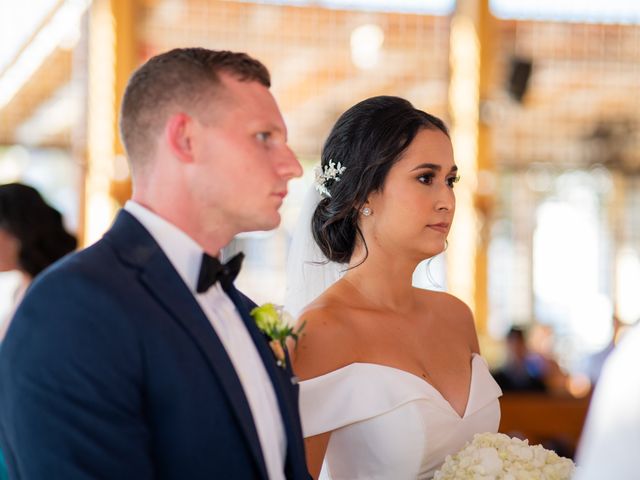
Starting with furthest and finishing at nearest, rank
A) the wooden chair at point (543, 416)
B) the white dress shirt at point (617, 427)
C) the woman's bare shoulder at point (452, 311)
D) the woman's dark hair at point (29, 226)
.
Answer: the wooden chair at point (543, 416) < the woman's dark hair at point (29, 226) < the woman's bare shoulder at point (452, 311) < the white dress shirt at point (617, 427)

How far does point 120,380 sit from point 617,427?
0.82m

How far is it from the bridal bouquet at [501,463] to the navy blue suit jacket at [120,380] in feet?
3.20

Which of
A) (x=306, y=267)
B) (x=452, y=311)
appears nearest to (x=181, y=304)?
(x=306, y=267)

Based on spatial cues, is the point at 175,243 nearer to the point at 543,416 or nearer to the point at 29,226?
the point at 29,226

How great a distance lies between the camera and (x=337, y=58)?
12523 millimetres

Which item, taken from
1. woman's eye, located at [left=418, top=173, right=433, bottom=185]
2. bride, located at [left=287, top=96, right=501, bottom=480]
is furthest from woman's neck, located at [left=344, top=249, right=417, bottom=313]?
woman's eye, located at [left=418, top=173, right=433, bottom=185]

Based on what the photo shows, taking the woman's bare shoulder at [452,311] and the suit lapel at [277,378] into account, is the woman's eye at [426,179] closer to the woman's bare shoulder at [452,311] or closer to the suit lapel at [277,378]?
the woman's bare shoulder at [452,311]

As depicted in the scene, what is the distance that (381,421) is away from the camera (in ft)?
9.57

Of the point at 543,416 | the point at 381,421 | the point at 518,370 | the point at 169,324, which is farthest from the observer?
the point at 518,370

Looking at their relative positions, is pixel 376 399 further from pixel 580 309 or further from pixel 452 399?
pixel 580 309

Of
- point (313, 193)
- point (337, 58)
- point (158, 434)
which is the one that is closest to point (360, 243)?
point (313, 193)

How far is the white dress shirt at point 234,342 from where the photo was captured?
1912 mm

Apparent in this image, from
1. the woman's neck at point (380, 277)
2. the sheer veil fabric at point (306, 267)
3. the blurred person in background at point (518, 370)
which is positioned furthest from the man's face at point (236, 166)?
the blurred person in background at point (518, 370)

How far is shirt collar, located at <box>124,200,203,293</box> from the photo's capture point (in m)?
1.91
